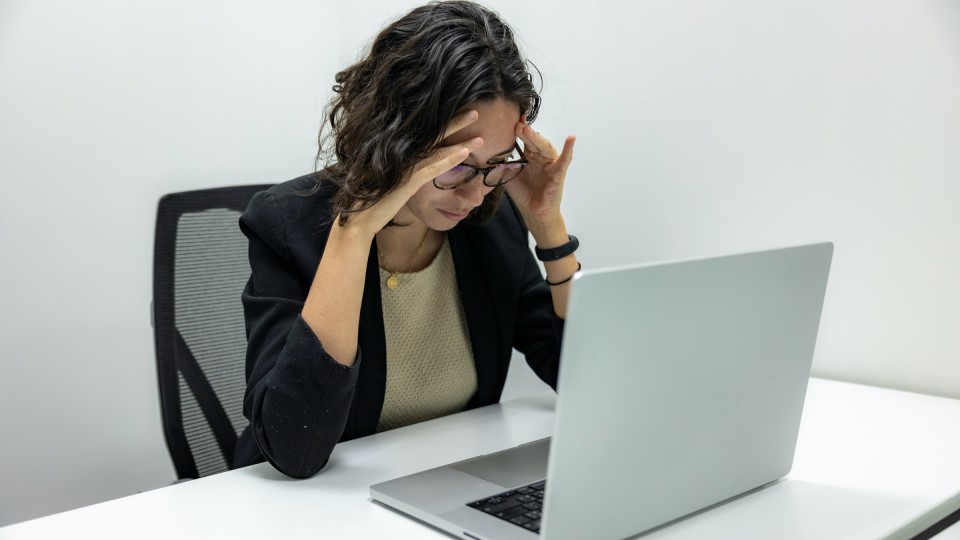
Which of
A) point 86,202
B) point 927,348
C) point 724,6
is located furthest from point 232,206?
point 927,348

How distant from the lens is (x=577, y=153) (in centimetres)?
164

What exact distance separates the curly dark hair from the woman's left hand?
0.40 ft

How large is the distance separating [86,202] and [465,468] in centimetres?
116

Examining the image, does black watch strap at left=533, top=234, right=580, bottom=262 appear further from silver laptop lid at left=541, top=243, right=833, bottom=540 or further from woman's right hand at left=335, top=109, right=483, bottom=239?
silver laptop lid at left=541, top=243, right=833, bottom=540

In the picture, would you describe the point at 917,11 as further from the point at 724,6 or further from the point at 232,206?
the point at 232,206

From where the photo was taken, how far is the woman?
3.25 ft

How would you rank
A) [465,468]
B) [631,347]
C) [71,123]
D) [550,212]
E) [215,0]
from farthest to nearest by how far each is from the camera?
1. [215,0]
2. [71,123]
3. [550,212]
4. [465,468]
5. [631,347]

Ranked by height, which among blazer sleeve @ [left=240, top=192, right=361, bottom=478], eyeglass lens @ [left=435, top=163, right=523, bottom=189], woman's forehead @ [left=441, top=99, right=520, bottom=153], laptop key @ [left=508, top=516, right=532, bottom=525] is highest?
woman's forehead @ [left=441, top=99, right=520, bottom=153]

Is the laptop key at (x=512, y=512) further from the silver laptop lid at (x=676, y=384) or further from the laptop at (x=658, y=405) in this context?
the silver laptop lid at (x=676, y=384)

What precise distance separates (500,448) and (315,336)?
11.3 inches

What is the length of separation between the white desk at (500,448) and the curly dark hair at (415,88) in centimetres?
32

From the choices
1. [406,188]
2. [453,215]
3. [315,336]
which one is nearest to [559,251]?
[453,215]

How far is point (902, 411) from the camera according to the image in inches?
47.0

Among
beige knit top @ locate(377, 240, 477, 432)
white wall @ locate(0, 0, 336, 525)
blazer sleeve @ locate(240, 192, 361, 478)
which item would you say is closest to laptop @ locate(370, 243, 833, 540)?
blazer sleeve @ locate(240, 192, 361, 478)
